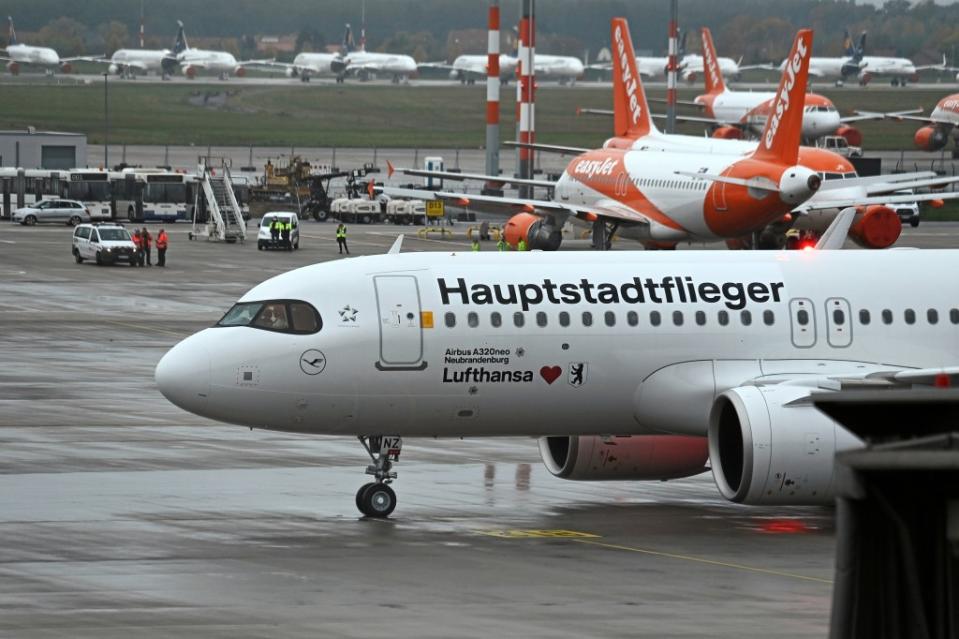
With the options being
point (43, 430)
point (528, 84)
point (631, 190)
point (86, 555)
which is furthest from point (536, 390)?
point (528, 84)

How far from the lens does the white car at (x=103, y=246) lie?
71.8 metres

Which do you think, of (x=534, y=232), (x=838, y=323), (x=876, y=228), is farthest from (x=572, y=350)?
(x=534, y=232)

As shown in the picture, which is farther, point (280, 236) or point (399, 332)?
point (280, 236)

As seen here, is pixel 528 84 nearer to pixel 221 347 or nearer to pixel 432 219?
pixel 432 219

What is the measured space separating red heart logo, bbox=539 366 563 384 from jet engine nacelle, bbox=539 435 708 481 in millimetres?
1714

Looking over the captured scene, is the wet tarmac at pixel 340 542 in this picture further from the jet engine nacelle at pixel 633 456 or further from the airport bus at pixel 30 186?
the airport bus at pixel 30 186

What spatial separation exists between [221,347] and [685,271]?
6809 millimetres

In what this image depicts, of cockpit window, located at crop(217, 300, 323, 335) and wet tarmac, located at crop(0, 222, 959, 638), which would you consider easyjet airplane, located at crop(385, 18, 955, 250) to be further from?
cockpit window, located at crop(217, 300, 323, 335)

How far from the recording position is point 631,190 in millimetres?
69812

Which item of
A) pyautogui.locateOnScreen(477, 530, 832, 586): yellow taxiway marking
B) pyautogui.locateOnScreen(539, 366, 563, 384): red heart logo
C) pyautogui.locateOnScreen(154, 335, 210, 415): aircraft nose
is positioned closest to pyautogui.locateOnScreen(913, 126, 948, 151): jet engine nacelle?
pyautogui.locateOnScreen(539, 366, 563, 384): red heart logo

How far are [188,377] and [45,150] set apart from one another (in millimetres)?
95597

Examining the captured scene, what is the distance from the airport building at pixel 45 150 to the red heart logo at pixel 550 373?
312 feet

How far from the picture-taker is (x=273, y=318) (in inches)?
957

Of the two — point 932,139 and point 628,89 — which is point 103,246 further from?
point 932,139
